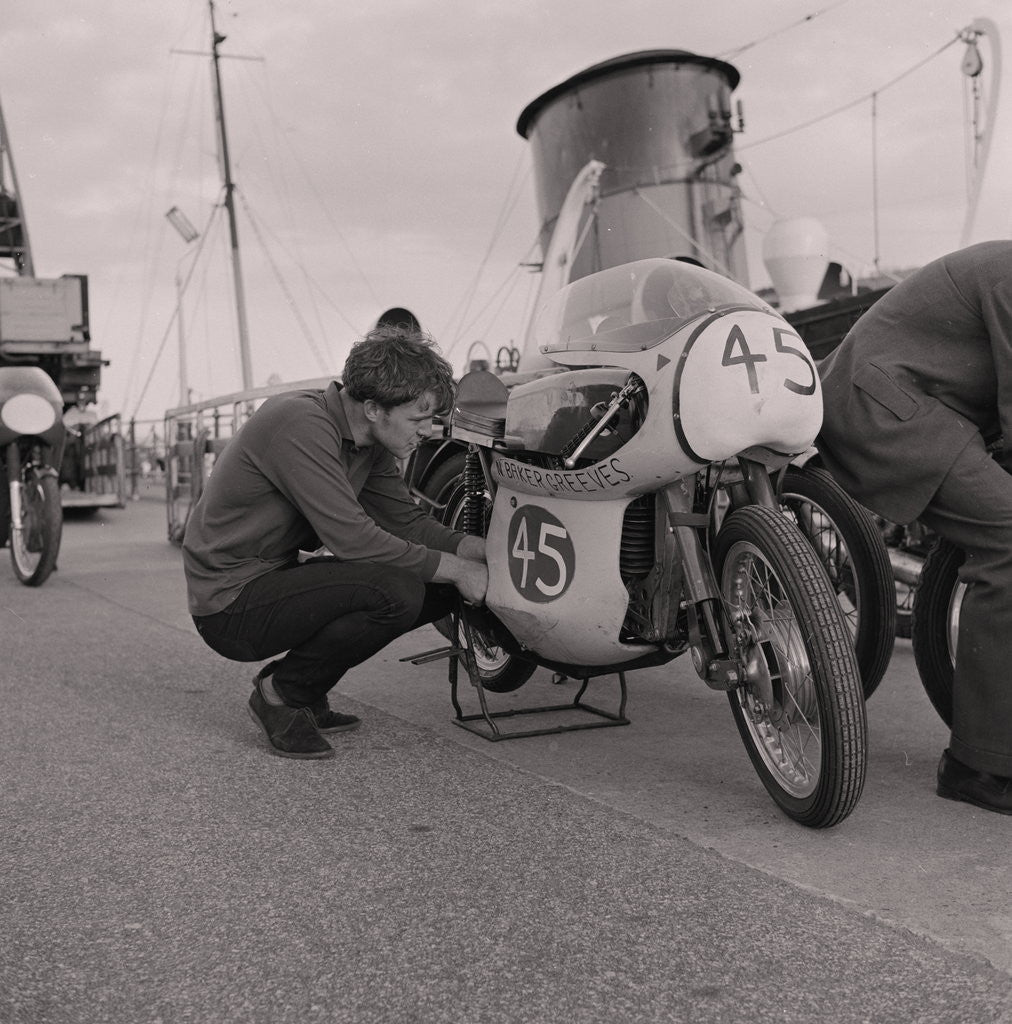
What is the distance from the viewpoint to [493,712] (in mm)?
3971

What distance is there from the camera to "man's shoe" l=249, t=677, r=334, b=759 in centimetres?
346

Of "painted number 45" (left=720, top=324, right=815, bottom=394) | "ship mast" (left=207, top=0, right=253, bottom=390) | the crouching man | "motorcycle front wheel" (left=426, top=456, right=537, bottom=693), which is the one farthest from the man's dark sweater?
"ship mast" (left=207, top=0, right=253, bottom=390)

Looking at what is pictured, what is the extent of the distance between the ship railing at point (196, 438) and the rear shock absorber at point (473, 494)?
4.38m

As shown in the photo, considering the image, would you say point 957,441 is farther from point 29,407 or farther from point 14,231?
point 14,231

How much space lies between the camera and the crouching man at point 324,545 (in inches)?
134

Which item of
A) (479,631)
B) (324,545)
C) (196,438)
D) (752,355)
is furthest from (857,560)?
(196,438)

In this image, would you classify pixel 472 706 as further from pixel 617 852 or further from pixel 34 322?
pixel 34 322

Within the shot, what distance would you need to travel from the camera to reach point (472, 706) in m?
4.16

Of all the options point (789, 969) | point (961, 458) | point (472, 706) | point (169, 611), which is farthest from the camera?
point (169, 611)

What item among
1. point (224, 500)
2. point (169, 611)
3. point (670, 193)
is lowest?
point (169, 611)

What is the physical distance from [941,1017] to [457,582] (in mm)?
1946

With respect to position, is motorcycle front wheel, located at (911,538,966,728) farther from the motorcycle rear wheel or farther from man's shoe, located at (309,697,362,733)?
man's shoe, located at (309,697,362,733)

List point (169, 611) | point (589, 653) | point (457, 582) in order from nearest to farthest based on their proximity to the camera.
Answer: point (589, 653), point (457, 582), point (169, 611)

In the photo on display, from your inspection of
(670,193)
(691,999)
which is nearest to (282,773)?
(691,999)
